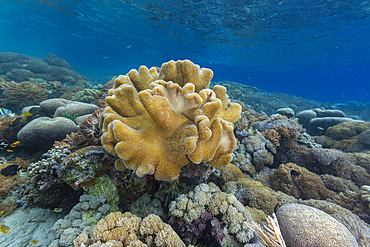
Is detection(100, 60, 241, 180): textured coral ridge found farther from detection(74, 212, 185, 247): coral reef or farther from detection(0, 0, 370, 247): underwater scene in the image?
detection(74, 212, 185, 247): coral reef

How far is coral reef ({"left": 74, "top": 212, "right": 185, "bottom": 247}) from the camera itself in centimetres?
178

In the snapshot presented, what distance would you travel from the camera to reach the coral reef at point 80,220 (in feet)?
6.55

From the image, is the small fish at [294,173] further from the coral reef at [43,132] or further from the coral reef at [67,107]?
the coral reef at [67,107]

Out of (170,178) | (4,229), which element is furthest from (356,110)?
(4,229)

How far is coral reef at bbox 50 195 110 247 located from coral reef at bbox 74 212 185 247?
0.28 metres

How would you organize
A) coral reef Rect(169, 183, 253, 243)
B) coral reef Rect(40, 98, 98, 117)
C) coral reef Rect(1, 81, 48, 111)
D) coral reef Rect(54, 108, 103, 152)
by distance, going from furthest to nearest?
coral reef Rect(1, 81, 48, 111)
coral reef Rect(40, 98, 98, 117)
coral reef Rect(54, 108, 103, 152)
coral reef Rect(169, 183, 253, 243)

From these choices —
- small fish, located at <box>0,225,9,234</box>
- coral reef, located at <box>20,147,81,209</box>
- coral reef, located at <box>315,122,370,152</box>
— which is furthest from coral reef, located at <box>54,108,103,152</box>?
coral reef, located at <box>315,122,370,152</box>

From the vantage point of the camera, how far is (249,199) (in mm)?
3006

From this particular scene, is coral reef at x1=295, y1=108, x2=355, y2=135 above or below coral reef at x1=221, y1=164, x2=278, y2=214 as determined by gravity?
above

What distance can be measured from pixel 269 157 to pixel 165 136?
13.6ft

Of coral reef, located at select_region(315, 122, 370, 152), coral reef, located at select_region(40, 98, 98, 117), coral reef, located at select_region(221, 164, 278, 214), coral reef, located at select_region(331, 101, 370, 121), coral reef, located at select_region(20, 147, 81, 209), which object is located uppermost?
coral reef, located at select_region(331, 101, 370, 121)

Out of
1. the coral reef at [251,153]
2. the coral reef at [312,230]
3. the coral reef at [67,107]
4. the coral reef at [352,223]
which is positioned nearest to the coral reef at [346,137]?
the coral reef at [251,153]

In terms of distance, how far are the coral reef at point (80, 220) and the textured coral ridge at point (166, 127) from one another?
0.80m

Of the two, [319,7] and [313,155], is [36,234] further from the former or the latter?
[319,7]
